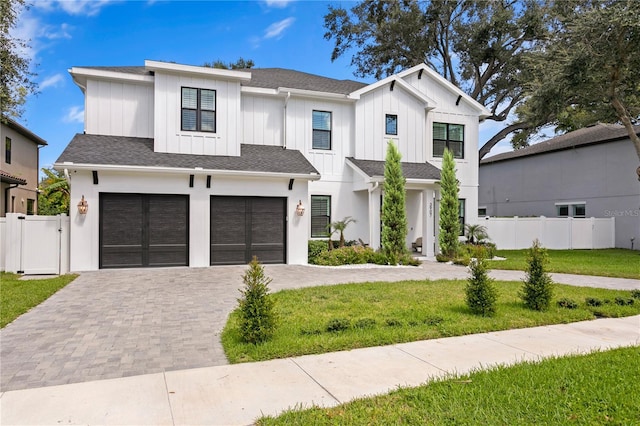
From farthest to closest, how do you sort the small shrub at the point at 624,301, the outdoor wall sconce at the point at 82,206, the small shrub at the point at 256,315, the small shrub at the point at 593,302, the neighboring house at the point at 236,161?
the neighboring house at the point at 236,161 → the outdoor wall sconce at the point at 82,206 → the small shrub at the point at 624,301 → the small shrub at the point at 593,302 → the small shrub at the point at 256,315

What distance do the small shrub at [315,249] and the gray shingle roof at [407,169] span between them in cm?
311

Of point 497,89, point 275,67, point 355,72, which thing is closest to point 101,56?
point 275,67

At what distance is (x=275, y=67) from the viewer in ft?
67.6

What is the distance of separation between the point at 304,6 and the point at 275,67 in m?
4.41

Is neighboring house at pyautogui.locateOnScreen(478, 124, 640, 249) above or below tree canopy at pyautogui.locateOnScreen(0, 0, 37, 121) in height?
below

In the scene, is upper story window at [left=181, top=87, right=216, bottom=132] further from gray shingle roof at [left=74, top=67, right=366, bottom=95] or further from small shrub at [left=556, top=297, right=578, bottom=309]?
small shrub at [left=556, top=297, right=578, bottom=309]

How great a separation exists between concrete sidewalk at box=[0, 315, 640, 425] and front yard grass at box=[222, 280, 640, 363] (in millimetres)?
291

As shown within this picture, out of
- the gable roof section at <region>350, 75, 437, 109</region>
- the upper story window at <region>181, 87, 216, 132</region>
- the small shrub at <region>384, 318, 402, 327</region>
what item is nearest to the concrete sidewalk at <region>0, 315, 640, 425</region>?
the small shrub at <region>384, 318, 402, 327</region>

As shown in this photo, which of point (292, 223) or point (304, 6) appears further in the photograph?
point (304, 6)

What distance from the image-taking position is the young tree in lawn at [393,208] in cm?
1438

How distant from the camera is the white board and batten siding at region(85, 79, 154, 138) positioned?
13852mm

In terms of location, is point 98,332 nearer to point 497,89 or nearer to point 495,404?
point 495,404

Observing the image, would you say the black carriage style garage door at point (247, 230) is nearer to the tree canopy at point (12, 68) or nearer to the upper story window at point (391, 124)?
the upper story window at point (391, 124)

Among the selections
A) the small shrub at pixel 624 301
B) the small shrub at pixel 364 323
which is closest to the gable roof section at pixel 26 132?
the small shrub at pixel 364 323
